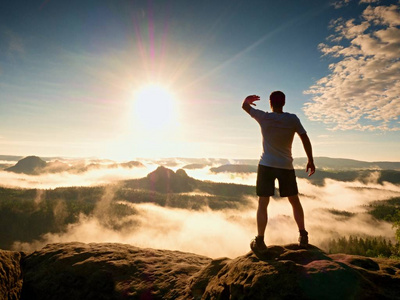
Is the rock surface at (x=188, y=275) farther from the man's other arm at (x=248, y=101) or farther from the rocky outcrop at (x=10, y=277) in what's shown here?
the man's other arm at (x=248, y=101)

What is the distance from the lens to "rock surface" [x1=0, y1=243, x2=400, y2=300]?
17.2 ft

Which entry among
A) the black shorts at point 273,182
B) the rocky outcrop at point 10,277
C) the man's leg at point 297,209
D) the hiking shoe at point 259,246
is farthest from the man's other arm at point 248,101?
the rocky outcrop at point 10,277

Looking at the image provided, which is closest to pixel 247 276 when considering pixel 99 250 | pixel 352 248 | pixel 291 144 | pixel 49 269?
pixel 291 144

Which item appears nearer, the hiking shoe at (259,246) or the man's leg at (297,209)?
the man's leg at (297,209)

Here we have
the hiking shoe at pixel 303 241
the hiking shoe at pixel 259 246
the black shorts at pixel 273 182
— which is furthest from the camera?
the hiking shoe at pixel 303 241

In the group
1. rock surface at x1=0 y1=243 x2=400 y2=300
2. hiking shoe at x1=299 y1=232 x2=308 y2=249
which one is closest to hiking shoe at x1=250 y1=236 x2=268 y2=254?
rock surface at x1=0 y1=243 x2=400 y2=300

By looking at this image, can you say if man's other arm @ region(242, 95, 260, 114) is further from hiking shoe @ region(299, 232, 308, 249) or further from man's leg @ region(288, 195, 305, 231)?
hiking shoe @ region(299, 232, 308, 249)

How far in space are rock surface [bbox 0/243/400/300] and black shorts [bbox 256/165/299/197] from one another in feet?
5.81

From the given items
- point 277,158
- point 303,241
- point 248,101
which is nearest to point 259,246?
point 303,241

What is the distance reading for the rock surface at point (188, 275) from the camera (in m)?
5.25

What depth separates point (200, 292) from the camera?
24.6 ft

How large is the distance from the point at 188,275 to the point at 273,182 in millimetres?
5011

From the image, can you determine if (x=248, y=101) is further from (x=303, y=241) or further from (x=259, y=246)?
(x=303, y=241)

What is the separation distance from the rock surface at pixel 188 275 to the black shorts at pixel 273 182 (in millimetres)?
1771
